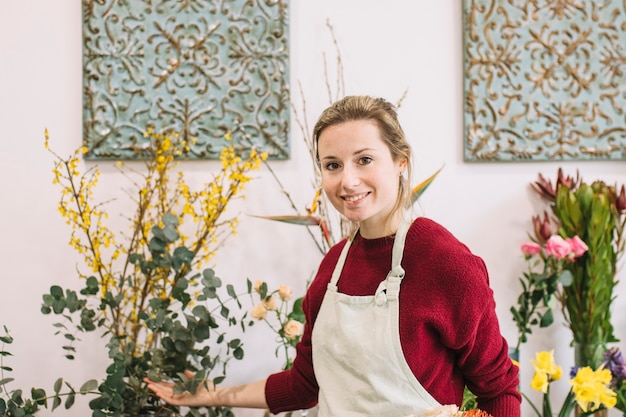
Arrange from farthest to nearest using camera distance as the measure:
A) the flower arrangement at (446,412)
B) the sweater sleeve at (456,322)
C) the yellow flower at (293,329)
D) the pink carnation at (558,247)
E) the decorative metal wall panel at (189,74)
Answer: the decorative metal wall panel at (189,74) → the pink carnation at (558,247) → the yellow flower at (293,329) → the sweater sleeve at (456,322) → the flower arrangement at (446,412)

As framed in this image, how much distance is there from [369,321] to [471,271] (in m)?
0.22

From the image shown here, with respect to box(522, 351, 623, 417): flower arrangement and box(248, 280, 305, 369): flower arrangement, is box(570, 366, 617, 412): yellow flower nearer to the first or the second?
box(522, 351, 623, 417): flower arrangement

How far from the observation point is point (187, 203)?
1793 millimetres

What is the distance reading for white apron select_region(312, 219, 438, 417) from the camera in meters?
1.10

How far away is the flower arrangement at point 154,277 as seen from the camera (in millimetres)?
1524

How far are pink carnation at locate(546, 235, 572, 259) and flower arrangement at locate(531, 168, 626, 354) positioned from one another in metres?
0.10

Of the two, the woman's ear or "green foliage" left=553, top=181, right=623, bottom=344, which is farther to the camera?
"green foliage" left=553, top=181, right=623, bottom=344

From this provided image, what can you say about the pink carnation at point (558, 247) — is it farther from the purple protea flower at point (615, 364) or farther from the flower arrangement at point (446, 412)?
the flower arrangement at point (446, 412)

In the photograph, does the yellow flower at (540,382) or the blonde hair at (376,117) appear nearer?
the blonde hair at (376,117)

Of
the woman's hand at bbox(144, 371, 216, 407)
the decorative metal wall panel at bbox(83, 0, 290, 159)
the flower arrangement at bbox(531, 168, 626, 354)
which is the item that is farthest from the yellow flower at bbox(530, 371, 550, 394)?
the decorative metal wall panel at bbox(83, 0, 290, 159)

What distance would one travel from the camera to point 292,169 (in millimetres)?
1924

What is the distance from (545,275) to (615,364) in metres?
0.34

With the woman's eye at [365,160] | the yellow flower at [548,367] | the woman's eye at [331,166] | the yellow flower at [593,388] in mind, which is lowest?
the yellow flower at [593,388]

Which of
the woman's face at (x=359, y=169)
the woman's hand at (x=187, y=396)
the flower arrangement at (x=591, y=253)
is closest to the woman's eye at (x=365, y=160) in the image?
the woman's face at (x=359, y=169)
